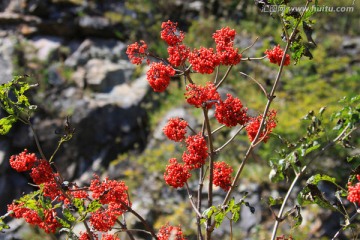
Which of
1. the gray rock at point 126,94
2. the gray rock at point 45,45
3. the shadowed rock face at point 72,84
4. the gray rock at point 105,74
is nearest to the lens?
the shadowed rock face at point 72,84

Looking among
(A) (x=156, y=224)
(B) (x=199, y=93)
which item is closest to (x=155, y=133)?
(A) (x=156, y=224)

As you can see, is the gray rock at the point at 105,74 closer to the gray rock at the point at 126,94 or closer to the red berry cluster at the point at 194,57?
the gray rock at the point at 126,94

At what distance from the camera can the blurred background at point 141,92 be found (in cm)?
555

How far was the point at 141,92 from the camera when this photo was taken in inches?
297

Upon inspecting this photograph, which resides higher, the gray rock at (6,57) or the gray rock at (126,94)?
the gray rock at (6,57)

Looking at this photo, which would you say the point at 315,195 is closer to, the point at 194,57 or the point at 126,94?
the point at 194,57

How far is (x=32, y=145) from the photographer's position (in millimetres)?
7090

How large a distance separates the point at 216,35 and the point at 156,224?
13.1 feet

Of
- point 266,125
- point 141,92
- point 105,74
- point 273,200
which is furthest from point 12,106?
point 105,74

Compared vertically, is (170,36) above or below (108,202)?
above

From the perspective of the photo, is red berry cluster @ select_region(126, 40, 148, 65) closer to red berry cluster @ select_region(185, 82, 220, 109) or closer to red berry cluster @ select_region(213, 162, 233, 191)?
red berry cluster @ select_region(185, 82, 220, 109)

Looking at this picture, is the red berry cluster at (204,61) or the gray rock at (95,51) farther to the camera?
the gray rock at (95,51)

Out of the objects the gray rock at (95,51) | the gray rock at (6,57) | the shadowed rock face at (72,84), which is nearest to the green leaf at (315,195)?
the shadowed rock face at (72,84)

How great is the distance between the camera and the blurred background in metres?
5.55
